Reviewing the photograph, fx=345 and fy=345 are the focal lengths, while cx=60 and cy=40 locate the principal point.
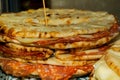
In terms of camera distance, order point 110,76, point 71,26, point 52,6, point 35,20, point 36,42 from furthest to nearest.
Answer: point 52,6
point 35,20
point 71,26
point 36,42
point 110,76

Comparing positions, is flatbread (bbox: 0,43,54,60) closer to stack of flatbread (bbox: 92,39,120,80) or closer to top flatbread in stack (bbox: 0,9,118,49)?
top flatbread in stack (bbox: 0,9,118,49)

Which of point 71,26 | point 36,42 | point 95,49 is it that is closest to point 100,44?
point 95,49

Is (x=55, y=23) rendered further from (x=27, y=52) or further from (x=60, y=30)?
(x=27, y=52)

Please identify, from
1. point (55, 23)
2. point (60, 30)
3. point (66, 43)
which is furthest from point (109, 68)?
point (55, 23)

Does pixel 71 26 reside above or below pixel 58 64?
above

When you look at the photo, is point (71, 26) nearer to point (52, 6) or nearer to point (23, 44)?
point (23, 44)

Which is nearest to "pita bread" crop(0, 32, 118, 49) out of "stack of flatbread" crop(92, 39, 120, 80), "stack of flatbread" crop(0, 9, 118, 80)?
"stack of flatbread" crop(0, 9, 118, 80)
